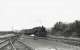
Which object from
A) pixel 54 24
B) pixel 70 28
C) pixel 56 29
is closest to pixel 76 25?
pixel 70 28

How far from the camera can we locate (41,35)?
50750 mm

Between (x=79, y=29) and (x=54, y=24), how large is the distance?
34.2m

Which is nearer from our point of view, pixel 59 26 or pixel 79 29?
pixel 79 29

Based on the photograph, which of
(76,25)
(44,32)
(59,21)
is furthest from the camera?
(59,21)

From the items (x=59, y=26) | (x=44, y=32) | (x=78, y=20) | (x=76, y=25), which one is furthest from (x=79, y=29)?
(x=59, y=26)

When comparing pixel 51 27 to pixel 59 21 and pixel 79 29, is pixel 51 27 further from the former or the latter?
pixel 79 29

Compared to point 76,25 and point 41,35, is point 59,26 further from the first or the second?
point 41,35

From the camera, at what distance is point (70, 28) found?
6575 cm

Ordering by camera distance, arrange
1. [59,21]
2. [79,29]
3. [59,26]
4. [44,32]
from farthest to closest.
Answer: [59,21] → [59,26] → [79,29] → [44,32]

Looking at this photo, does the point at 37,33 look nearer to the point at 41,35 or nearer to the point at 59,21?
the point at 41,35

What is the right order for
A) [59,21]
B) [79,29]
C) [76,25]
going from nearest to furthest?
[79,29] < [76,25] < [59,21]

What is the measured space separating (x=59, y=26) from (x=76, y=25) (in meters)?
21.4

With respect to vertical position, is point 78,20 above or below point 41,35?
above

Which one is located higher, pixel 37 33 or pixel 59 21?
pixel 59 21
